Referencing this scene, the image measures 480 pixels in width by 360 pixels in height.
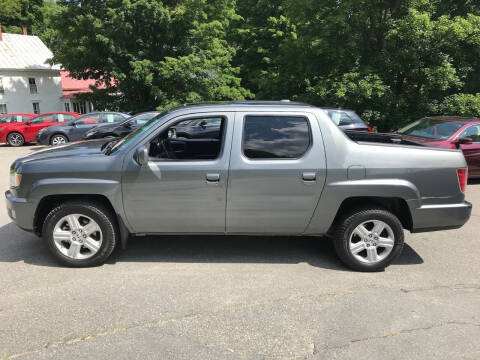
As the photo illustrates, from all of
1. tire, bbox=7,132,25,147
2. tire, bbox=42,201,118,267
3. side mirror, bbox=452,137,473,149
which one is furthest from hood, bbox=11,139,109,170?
tire, bbox=7,132,25,147

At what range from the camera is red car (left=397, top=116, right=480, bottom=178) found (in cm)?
759

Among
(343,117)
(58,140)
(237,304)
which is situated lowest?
(237,304)

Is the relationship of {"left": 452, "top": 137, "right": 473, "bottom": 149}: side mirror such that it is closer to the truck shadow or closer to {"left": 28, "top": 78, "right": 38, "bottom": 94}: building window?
the truck shadow

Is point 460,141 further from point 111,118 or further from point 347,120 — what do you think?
point 111,118

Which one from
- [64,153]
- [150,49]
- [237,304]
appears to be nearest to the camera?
[237,304]

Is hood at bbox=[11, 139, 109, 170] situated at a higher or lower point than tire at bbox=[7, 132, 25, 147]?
higher

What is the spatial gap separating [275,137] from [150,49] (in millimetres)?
20754

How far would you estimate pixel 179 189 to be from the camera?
382 centimetres

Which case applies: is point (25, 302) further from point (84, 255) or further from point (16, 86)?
point (16, 86)

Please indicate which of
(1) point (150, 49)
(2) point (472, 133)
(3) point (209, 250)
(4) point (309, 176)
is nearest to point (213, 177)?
(4) point (309, 176)

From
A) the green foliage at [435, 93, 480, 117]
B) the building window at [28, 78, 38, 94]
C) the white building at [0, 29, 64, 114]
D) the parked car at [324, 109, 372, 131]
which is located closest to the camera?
the parked car at [324, 109, 372, 131]

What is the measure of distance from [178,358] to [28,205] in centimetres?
242

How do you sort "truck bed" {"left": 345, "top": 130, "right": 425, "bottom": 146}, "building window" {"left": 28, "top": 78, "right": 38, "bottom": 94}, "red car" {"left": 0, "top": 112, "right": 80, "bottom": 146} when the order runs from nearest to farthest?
"truck bed" {"left": 345, "top": 130, "right": 425, "bottom": 146}, "red car" {"left": 0, "top": 112, "right": 80, "bottom": 146}, "building window" {"left": 28, "top": 78, "right": 38, "bottom": 94}

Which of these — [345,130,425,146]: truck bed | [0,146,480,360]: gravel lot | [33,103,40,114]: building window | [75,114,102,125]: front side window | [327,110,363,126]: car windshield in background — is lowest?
[0,146,480,360]: gravel lot
